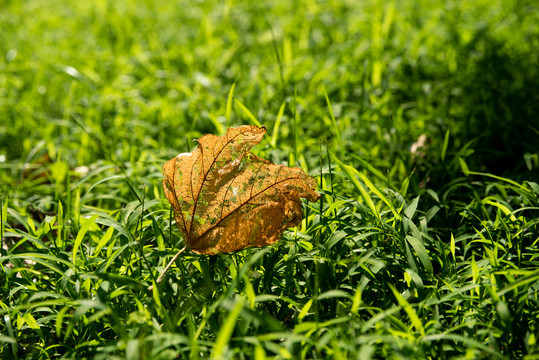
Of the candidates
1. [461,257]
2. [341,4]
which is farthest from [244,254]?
[341,4]

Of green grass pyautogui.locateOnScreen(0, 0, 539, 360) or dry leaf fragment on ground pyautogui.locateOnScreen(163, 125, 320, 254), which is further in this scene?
dry leaf fragment on ground pyautogui.locateOnScreen(163, 125, 320, 254)

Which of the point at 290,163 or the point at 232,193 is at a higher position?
the point at 232,193

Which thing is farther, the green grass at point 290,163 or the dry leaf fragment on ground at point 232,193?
the dry leaf fragment on ground at point 232,193

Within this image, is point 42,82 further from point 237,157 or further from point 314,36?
point 237,157
